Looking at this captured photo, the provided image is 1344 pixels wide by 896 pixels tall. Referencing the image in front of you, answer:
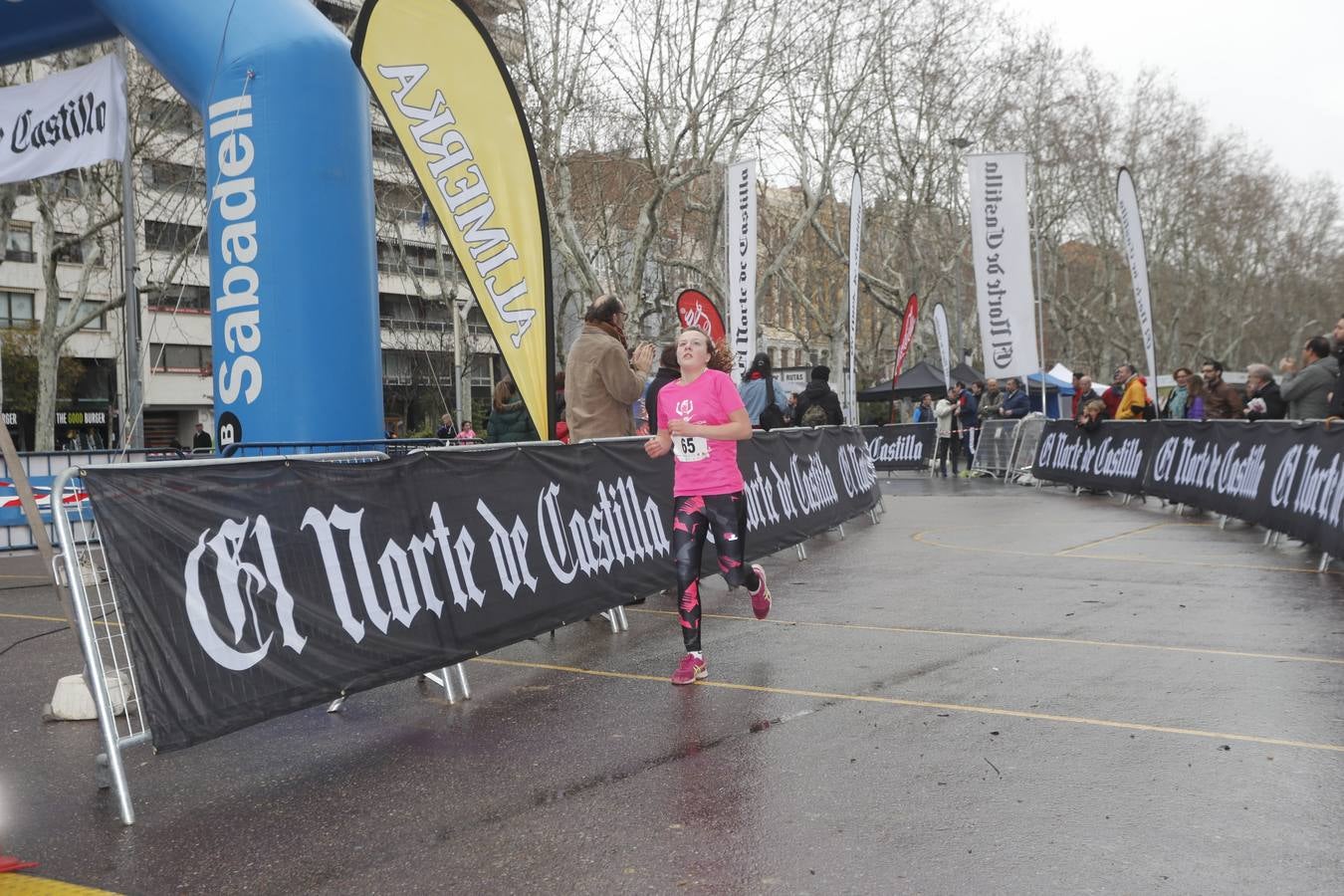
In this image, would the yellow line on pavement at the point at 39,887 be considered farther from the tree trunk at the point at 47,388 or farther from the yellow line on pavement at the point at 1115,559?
the tree trunk at the point at 47,388

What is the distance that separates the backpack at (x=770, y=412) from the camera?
13.2 meters

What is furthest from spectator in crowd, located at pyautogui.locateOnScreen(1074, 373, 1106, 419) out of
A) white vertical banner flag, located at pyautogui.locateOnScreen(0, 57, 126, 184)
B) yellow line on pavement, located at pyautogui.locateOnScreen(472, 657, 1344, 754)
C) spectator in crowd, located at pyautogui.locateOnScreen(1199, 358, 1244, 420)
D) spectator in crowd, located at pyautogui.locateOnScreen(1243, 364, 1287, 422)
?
yellow line on pavement, located at pyautogui.locateOnScreen(472, 657, 1344, 754)

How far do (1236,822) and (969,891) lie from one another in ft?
3.76

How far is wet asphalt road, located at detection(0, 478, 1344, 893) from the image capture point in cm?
382

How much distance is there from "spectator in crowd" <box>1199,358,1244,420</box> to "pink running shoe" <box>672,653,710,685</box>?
43.7 ft

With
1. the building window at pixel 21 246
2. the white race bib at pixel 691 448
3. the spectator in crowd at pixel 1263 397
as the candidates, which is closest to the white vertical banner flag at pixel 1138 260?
the spectator in crowd at pixel 1263 397

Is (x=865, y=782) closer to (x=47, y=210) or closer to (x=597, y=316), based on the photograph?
(x=597, y=316)

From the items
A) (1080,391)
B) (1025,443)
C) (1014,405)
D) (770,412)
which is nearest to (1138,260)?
(1080,391)

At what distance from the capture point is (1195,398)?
63.9 feet

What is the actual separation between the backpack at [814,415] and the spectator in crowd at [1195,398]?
22.9 feet

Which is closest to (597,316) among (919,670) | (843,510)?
(919,670)

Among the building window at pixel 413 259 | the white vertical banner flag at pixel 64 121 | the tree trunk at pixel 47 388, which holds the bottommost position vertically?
the tree trunk at pixel 47 388

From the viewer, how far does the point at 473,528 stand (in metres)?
6.43

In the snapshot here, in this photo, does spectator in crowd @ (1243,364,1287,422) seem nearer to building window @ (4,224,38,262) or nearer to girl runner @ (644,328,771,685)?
girl runner @ (644,328,771,685)
